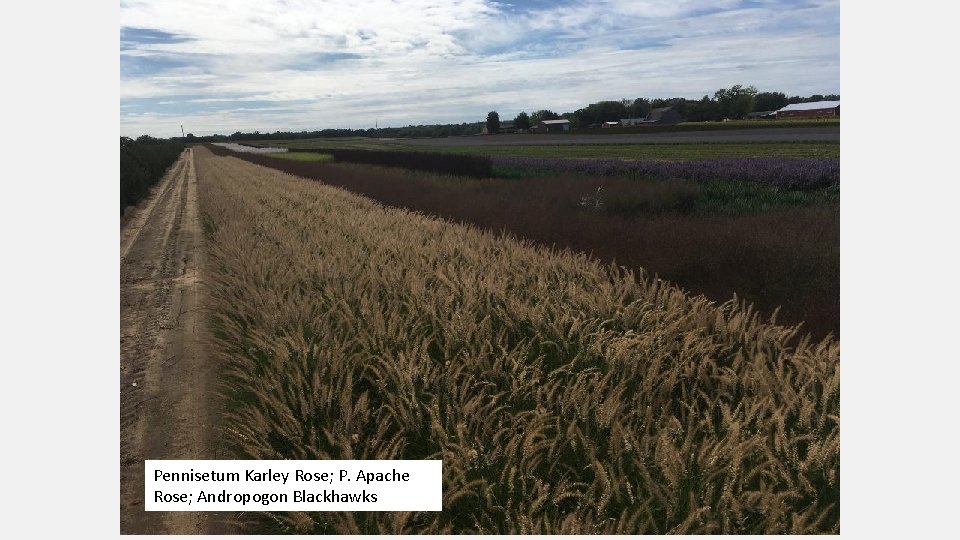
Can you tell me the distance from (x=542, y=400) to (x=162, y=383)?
3767 millimetres

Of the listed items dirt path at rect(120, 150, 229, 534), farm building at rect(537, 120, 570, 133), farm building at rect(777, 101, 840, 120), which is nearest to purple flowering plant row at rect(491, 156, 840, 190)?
farm building at rect(777, 101, 840, 120)

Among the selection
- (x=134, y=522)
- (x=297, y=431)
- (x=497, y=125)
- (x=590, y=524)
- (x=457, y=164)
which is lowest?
(x=134, y=522)

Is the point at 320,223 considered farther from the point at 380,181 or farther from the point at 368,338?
the point at 380,181

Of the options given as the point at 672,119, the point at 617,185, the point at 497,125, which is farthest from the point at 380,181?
the point at 497,125

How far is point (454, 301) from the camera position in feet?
13.3

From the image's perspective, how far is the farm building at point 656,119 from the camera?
41.3 meters

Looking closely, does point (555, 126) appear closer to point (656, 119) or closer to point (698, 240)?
point (656, 119)

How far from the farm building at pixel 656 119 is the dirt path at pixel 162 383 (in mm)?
37764

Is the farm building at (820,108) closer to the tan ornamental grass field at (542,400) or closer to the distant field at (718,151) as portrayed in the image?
the tan ornamental grass field at (542,400)

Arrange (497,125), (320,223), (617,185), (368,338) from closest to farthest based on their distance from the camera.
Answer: (368,338) < (320,223) < (617,185) < (497,125)

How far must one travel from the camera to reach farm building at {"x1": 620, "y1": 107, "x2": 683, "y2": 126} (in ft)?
135

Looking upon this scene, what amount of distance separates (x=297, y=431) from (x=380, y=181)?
1617 cm

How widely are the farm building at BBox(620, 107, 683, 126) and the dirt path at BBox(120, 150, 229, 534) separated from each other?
124ft

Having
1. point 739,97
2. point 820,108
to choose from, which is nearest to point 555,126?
point 739,97
